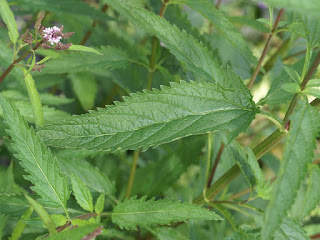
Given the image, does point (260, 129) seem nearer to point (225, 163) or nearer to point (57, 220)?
point (225, 163)

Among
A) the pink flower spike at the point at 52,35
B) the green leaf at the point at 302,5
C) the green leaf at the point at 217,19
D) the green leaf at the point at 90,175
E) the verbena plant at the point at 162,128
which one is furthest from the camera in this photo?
the green leaf at the point at 90,175

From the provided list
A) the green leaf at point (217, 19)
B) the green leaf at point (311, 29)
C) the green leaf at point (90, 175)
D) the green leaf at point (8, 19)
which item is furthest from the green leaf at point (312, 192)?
the green leaf at point (8, 19)

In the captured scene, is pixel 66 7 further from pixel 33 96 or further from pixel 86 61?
pixel 33 96

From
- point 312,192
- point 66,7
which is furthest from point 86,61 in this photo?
point 312,192

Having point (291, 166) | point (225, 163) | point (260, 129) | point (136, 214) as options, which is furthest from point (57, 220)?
point (260, 129)

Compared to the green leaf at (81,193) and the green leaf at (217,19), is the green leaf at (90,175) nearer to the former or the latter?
the green leaf at (81,193)

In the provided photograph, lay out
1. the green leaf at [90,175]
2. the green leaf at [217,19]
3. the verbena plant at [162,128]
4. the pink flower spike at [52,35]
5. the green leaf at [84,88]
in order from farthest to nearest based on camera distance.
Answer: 1. the green leaf at [84,88]
2. the green leaf at [90,175]
3. the green leaf at [217,19]
4. the pink flower spike at [52,35]
5. the verbena plant at [162,128]

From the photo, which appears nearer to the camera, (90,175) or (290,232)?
(290,232)
